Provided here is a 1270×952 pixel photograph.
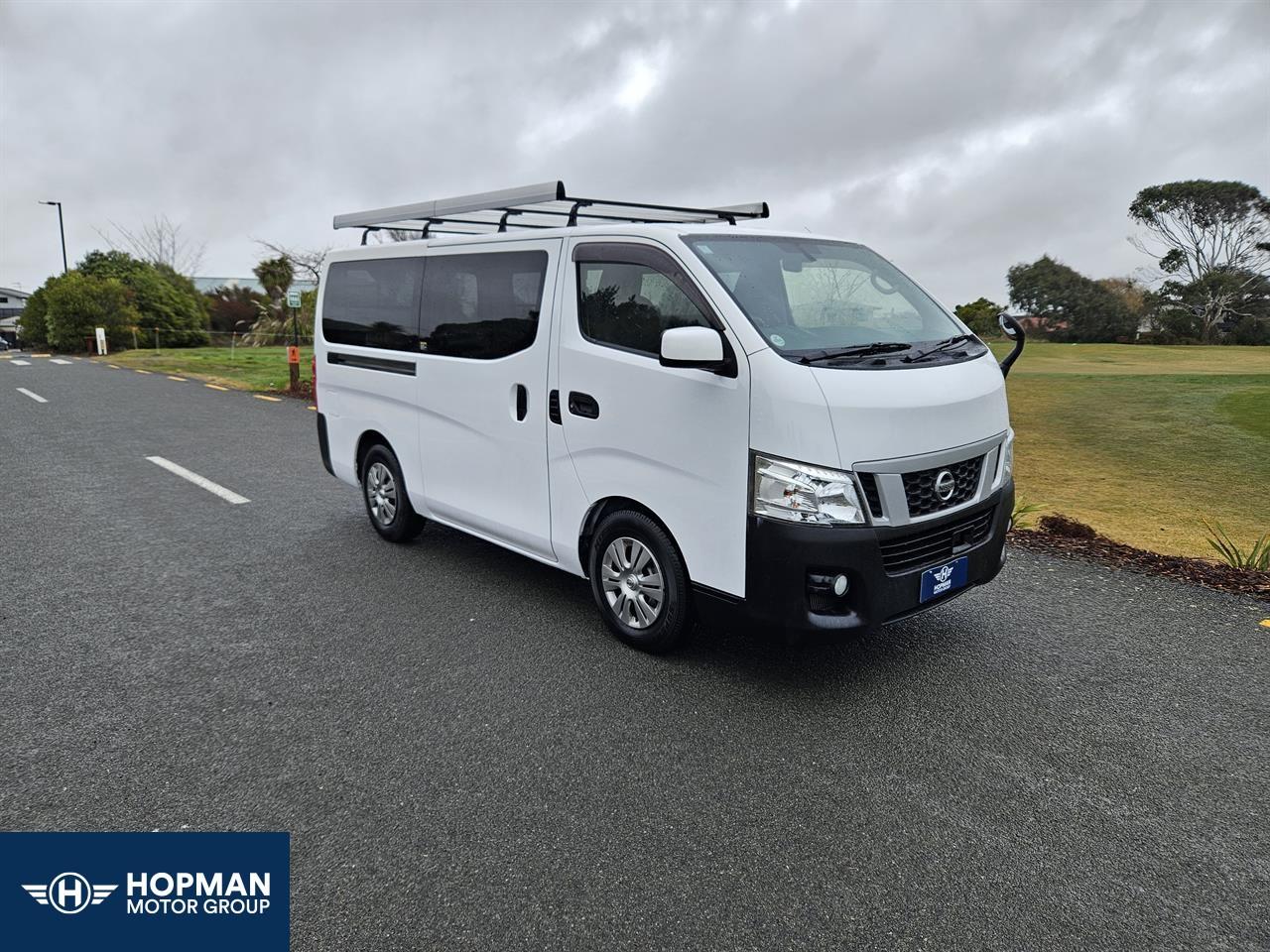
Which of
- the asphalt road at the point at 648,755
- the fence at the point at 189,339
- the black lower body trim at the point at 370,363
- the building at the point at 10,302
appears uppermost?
the building at the point at 10,302

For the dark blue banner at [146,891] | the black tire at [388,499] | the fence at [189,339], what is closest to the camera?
the dark blue banner at [146,891]

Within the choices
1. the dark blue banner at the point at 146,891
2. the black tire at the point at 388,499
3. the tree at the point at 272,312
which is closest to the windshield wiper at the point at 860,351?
the dark blue banner at the point at 146,891

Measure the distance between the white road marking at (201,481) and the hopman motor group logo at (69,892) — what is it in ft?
16.0

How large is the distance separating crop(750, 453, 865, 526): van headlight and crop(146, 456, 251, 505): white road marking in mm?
5385

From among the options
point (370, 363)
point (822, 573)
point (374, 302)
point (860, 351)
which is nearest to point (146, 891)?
point (822, 573)

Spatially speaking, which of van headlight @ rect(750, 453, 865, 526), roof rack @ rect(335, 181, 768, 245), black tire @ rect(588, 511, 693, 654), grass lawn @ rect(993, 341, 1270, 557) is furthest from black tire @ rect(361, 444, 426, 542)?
grass lawn @ rect(993, 341, 1270, 557)

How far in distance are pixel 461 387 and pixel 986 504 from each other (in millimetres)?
2845

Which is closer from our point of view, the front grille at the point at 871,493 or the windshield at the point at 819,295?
the front grille at the point at 871,493

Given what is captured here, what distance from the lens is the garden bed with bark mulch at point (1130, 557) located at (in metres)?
4.89

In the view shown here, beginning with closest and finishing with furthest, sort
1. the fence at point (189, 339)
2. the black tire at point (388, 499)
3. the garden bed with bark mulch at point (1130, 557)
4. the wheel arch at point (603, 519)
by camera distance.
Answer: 1. the wheel arch at point (603, 519)
2. the garden bed with bark mulch at point (1130, 557)
3. the black tire at point (388, 499)
4. the fence at point (189, 339)

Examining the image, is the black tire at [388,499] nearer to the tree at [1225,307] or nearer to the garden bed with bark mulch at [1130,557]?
the garden bed with bark mulch at [1130,557]

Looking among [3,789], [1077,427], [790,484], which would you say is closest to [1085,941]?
[790,484]

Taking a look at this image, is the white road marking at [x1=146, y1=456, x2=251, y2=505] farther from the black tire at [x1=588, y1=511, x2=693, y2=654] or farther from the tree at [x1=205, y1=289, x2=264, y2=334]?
the tree at [x1=205, y1=289, x2=264, y2=334]

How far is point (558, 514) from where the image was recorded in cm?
429
